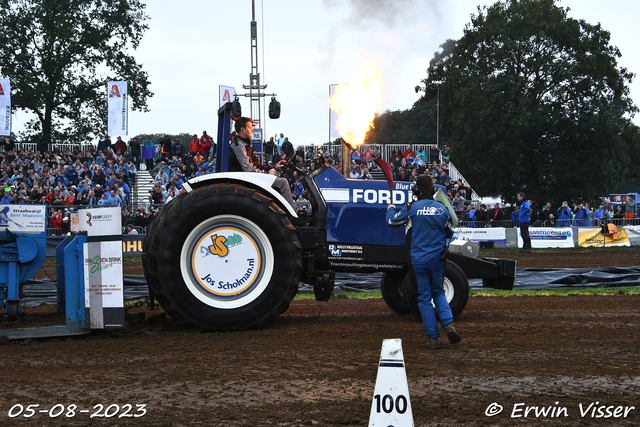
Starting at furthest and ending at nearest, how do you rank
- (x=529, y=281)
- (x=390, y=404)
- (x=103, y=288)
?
(x=529, y=281) → (x=103, y=288) → (x=390, y=404)

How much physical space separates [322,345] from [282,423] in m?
2.14

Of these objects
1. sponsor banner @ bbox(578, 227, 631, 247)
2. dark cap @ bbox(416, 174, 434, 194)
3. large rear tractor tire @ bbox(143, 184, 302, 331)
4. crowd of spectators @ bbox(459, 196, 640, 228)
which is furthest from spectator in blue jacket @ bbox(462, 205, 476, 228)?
large rear tractor tire @ bbox(143, 184, 302, 331)

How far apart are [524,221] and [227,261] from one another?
629 inches

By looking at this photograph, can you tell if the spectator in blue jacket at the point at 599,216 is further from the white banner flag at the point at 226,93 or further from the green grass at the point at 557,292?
the white banner flag at the point at 226,93

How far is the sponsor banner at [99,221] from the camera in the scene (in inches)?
247

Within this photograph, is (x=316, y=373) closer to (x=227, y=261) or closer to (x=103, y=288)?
(x=227, y=261)

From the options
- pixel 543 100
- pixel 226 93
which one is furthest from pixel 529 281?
pixel 543 100

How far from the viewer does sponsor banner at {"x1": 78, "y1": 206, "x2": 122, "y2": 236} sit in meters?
6.28

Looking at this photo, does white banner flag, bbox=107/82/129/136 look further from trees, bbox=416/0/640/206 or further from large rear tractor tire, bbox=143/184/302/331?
large rear tractor tire, bbox=143/184/302/331

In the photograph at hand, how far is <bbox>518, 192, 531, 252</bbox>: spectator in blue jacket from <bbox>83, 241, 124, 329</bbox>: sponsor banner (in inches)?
646

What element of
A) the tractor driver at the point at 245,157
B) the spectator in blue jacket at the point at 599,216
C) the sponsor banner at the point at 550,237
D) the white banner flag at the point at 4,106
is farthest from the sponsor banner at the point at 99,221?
the white banner flag at the point at 4,106

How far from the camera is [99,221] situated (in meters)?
6.29

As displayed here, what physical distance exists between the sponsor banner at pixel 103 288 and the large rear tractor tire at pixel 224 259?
1.47 ft

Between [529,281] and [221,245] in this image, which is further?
[529,281]
